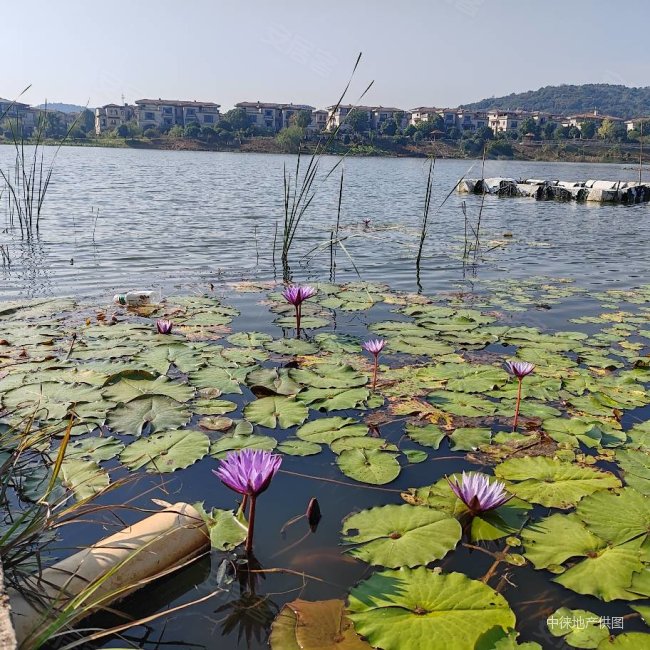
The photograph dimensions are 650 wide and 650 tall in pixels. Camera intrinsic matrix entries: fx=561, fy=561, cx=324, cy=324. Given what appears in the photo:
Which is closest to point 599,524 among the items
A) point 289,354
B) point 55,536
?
point 55,536

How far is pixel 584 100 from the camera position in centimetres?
17188

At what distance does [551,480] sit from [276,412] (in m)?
1.54

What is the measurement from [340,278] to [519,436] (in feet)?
16.9

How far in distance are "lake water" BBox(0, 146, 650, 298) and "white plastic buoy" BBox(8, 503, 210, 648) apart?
486 cm

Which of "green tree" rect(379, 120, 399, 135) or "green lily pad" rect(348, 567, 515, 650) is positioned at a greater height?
"green tree" rect(379, 120, 399, 135)

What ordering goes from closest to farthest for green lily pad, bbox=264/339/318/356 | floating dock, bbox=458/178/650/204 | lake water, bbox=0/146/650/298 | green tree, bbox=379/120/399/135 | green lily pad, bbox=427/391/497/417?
green lily pad, bbox=427/391/497/417 < green lily pad, bbox=264/339/318/356 < lake water, bbox=0/146/650/298 < floating dock, bbox=458/178/650/204 < green tree, bbox=379/120/399/135

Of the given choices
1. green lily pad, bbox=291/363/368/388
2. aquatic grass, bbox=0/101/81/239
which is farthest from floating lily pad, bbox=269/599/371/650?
aquatic grass, bbox=0/101/81/239

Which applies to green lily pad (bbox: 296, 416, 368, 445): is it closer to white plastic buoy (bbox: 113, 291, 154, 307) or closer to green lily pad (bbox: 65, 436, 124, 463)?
green lily pad (bbox: 65, 436, 124, 463)

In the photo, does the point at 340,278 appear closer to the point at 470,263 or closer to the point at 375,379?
the point at 470,263

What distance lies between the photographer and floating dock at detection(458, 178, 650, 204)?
2133cm

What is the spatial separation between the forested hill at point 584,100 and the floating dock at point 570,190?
144 meters

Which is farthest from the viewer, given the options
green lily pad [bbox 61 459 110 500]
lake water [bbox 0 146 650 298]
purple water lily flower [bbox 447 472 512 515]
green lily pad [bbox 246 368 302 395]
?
lake water [bbox 0 146 650 298]

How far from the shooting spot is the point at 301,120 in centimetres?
7962

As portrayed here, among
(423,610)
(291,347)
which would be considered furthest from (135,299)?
(423,610)
